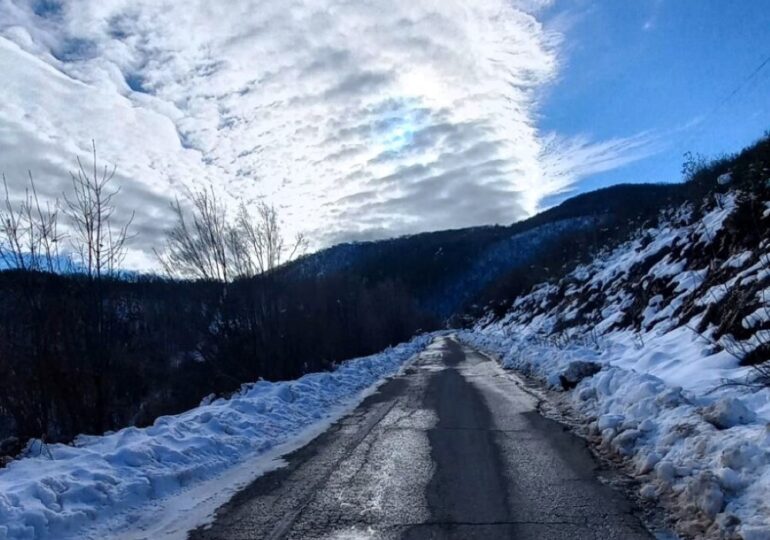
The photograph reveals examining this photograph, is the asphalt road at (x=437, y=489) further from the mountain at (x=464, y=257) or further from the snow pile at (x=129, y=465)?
the mountain at (x=464, y=257)

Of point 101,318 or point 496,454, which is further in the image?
point 101,318

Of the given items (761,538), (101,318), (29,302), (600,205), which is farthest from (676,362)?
(600,205)

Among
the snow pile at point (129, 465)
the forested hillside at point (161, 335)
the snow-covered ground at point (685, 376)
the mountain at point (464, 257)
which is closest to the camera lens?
the snow-covered ground at point (685, 376)

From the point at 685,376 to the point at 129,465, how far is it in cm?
832

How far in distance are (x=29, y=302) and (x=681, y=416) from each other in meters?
11.6

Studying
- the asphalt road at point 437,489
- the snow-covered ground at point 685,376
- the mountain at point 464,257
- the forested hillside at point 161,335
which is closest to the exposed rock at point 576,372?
the snow-covered ground at point 685,376

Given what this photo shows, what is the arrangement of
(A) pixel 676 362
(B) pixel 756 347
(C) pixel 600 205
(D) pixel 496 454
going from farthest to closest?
1. (C) pixel 600 205
2. (A) pixel 676 362
3. (B) pixel 756 347
4. (D) pixel 496 454

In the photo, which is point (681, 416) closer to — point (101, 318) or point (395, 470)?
point (395, 470)

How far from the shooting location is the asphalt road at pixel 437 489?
16.0 feet

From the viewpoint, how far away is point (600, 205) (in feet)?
447

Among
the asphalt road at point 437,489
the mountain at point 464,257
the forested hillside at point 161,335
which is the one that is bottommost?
the asphalt road at point 437,489

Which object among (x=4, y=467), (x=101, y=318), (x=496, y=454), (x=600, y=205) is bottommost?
(x=496, y=454)

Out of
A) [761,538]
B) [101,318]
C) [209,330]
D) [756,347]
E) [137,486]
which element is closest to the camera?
[761,538]

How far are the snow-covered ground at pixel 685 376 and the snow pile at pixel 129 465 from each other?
5049 millimetres
